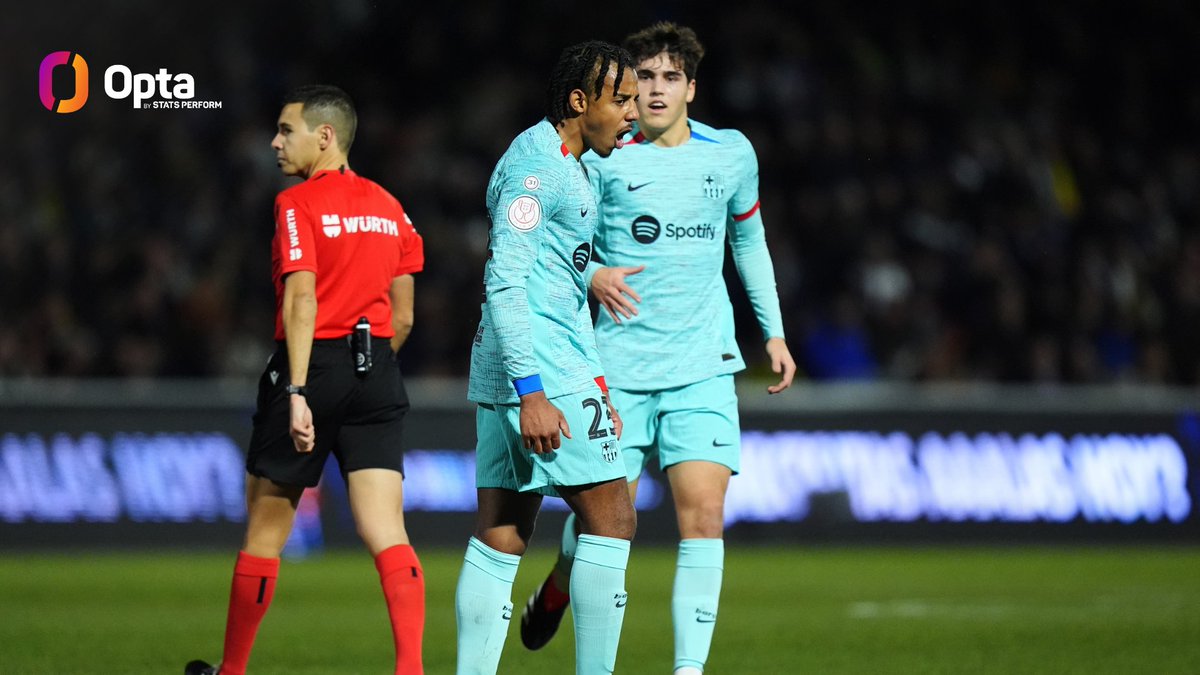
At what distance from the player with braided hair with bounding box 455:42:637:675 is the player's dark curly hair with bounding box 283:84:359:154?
1130 millimetres

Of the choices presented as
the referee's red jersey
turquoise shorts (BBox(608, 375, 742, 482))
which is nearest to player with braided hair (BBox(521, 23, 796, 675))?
turquoise shorts (BBox(608, 375, 742, 482))

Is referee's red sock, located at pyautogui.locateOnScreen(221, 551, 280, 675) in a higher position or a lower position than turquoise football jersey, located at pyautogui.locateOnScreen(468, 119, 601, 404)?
lower

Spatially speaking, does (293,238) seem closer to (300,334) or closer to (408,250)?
(300,334)

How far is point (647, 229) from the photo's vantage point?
700cm

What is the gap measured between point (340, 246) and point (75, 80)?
555 inches

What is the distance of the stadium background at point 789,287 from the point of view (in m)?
14.6

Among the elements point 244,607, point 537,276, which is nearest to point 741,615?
point 244,607

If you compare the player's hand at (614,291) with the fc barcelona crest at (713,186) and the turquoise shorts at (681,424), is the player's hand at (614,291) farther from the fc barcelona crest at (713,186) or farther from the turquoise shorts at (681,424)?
the fc barcelona crest at (713,186)

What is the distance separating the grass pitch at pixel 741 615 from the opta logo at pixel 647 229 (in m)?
1.97

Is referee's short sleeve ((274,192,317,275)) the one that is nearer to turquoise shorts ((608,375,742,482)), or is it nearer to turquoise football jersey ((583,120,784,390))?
turquoise football jersey ((583,120,784,390))

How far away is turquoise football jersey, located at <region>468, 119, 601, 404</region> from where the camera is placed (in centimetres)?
543

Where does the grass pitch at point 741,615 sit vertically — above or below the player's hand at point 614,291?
below

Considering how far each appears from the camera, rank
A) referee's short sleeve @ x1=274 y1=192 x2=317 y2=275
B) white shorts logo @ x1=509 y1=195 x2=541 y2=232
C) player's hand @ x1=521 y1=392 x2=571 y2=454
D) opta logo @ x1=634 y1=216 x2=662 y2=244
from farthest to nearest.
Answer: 1. opta logo @ x1=634 y1=216 x2=662 y2=244
2. referee's short sleeve @ x1=274 y1=192 x2=317 y2=275
3. white shorts logo @ x1=509 y1=195 x2=541 y2=232
4. player's hand @ x1=521 y1=392 x2=571 y2=454

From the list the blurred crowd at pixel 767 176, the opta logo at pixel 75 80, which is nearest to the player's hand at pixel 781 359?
the blurred crowd at pixel 767 176
